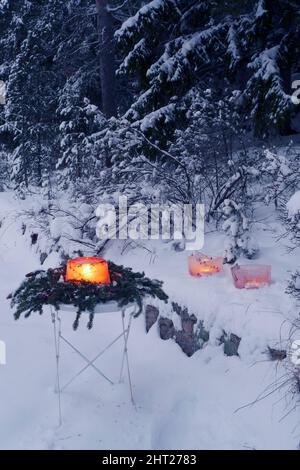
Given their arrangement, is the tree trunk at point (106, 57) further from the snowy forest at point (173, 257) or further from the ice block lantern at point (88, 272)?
the ice block lantern at point (88, 272)

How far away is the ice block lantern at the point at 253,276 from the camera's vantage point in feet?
14.0

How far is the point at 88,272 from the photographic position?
3.59 m

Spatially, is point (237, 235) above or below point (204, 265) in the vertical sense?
above

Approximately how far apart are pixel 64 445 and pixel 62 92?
11609mm

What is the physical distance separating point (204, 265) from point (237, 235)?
0.56 metres

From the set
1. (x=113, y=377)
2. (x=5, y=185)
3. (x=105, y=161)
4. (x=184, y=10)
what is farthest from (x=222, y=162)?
(x=5, y=185)

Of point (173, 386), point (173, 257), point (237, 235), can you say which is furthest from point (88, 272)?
point (173, 257)

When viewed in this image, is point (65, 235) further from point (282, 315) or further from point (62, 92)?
point (62, 92)

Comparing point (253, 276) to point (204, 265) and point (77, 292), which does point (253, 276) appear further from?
point (77, 292)

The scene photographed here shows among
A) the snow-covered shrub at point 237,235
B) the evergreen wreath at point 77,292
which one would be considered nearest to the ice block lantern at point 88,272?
the evergreen wreath at point 77,292

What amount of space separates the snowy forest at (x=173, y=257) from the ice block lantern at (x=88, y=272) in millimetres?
97

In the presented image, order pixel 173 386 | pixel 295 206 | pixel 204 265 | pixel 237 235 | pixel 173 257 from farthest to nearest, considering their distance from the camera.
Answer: pixel 173 257
pixel 237 235
pixel 204 265
pixel 173 386
pixel 295 206

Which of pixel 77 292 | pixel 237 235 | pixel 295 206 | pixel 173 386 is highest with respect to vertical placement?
pixel 295 206

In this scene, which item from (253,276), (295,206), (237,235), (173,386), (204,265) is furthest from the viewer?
(237,235)
